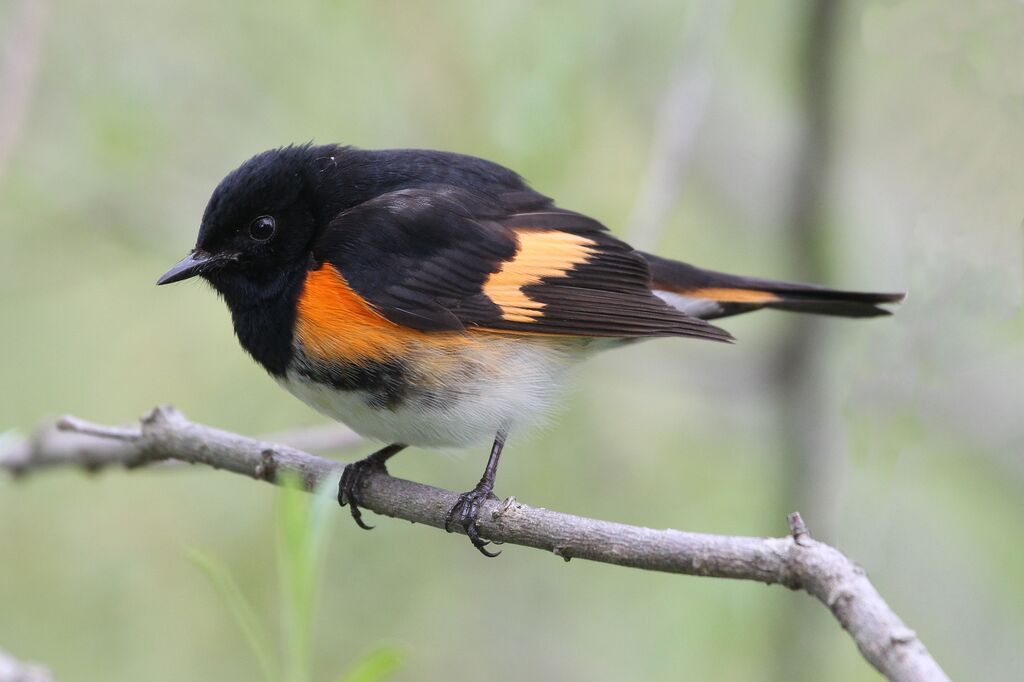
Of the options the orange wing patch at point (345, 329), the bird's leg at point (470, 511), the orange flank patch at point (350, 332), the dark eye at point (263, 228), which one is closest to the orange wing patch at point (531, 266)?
the orange flank patch at point (350, 332)

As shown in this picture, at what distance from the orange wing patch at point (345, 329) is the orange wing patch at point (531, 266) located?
288mm

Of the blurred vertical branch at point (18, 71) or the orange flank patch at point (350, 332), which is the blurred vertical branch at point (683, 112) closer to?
the orange flank patch at point (350, 332)

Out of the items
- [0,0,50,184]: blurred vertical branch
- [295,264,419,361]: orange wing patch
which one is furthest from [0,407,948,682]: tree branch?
[0,0,50,184]: blurred vertical branch

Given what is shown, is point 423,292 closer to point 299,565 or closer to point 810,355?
point 299,565

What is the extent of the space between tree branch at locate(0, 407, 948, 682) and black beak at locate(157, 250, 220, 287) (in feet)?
1.32

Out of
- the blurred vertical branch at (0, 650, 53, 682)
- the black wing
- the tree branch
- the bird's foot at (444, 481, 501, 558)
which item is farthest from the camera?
the black wing

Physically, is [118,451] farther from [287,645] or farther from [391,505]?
[287,645]

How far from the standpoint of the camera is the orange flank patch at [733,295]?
3.54m

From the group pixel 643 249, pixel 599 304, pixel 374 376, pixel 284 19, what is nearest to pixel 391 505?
pixel 374 376

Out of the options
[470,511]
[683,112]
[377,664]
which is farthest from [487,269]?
[377,664]

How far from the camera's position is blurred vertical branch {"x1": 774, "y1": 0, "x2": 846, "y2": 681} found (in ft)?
12.3

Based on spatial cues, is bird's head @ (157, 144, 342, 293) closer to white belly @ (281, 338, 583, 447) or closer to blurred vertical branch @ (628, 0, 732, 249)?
white belly @ (281, 338, 583, 447)

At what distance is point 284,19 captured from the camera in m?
4.59

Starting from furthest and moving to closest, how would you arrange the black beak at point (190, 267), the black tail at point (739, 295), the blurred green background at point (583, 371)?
the blurred green background at point (583, 371)
the black tail at point (739, 295)
the black beak at point (190, 267)
